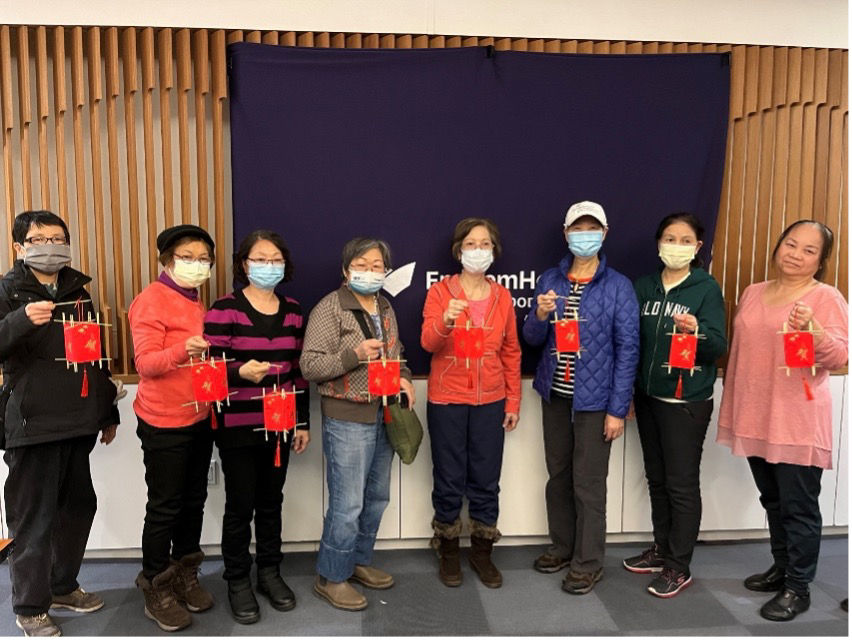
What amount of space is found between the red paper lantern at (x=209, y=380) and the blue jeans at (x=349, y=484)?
52 cm

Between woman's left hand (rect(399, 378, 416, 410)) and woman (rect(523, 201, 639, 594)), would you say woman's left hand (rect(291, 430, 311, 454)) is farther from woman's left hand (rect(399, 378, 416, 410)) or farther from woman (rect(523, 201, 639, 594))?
woman (rect(523, 201, 639, 594))

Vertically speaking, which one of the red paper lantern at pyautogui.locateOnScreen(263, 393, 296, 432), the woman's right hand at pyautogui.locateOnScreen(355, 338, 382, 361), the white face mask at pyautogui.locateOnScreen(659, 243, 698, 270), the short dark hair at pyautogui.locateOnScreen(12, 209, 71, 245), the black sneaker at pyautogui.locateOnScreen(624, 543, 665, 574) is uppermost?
the short dark hair at pyautogui.locateOnScreen(12, 209, 71, 245)

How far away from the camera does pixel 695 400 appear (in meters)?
2.66

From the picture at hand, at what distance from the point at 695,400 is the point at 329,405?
1.64 metres

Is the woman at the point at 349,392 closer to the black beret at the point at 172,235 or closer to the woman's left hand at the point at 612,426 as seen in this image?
the black beret at the point at 172,235

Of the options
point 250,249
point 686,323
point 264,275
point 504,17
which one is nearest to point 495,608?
point 686,323

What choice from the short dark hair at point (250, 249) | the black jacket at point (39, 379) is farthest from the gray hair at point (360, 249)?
the black jacket at point (39, 379)

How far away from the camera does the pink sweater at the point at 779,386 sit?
2445 mm

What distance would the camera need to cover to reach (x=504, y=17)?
9.96ft

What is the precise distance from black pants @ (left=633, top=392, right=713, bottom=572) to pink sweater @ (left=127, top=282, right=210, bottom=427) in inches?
80.4

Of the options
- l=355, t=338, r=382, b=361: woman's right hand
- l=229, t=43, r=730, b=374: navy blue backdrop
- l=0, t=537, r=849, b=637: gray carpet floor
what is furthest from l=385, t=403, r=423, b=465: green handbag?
l=0, t=537, r=849, b=637: gray carpet floor

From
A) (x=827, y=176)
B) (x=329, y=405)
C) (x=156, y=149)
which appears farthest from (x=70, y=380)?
(x=827, y=176)

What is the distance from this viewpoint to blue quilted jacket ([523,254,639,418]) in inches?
104

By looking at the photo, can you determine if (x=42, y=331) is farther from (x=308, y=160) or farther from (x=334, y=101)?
(x=334, y=101)
